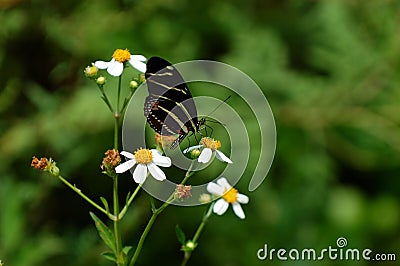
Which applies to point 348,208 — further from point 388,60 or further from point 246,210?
point 388,60

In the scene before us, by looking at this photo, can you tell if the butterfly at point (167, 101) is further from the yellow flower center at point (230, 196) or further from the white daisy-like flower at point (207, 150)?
the yellow flower center at point (230, 196)

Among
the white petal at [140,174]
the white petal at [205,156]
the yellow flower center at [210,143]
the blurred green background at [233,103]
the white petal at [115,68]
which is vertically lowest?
the white petal at [140,174]

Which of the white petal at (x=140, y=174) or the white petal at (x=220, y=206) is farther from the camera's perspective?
the white petal at (x=220, y=206)

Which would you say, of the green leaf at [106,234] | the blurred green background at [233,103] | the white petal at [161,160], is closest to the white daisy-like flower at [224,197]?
the white petal at [161,160]

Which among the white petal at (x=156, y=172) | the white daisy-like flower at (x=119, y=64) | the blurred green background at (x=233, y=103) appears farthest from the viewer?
the blurred green background at (x=233, y=103)

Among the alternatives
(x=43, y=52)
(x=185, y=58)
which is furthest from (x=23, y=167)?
(x=185, y=58)

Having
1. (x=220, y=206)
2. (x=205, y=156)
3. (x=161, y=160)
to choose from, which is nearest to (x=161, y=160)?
(x=161, y=160)
